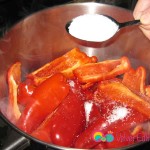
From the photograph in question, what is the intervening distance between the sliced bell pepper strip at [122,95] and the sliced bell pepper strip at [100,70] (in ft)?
0.11

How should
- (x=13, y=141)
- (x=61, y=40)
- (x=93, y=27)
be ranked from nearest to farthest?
(x=13, y=141) → (x=93, y=27) → (x=61, y=40)

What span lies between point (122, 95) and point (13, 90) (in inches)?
17.0

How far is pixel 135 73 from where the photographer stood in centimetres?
118

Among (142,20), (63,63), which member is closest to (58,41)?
(63,63)

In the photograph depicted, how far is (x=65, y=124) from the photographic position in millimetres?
957

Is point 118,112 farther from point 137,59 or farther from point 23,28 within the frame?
point 23,28

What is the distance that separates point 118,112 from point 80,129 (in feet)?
0.50

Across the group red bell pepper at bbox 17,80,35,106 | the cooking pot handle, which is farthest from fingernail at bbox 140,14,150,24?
the cooking pot handle

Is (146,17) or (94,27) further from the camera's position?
(94,27)

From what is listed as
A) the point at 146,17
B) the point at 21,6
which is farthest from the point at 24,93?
the point at 21,6

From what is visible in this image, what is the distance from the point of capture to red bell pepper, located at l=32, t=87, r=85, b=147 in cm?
92

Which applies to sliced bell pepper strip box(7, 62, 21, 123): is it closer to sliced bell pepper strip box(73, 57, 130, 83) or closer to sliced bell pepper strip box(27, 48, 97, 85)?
sliced bell pepper strip box(27, 48, 97, 85)

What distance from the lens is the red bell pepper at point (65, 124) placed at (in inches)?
36.2

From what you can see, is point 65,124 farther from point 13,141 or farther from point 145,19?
point 145,19
